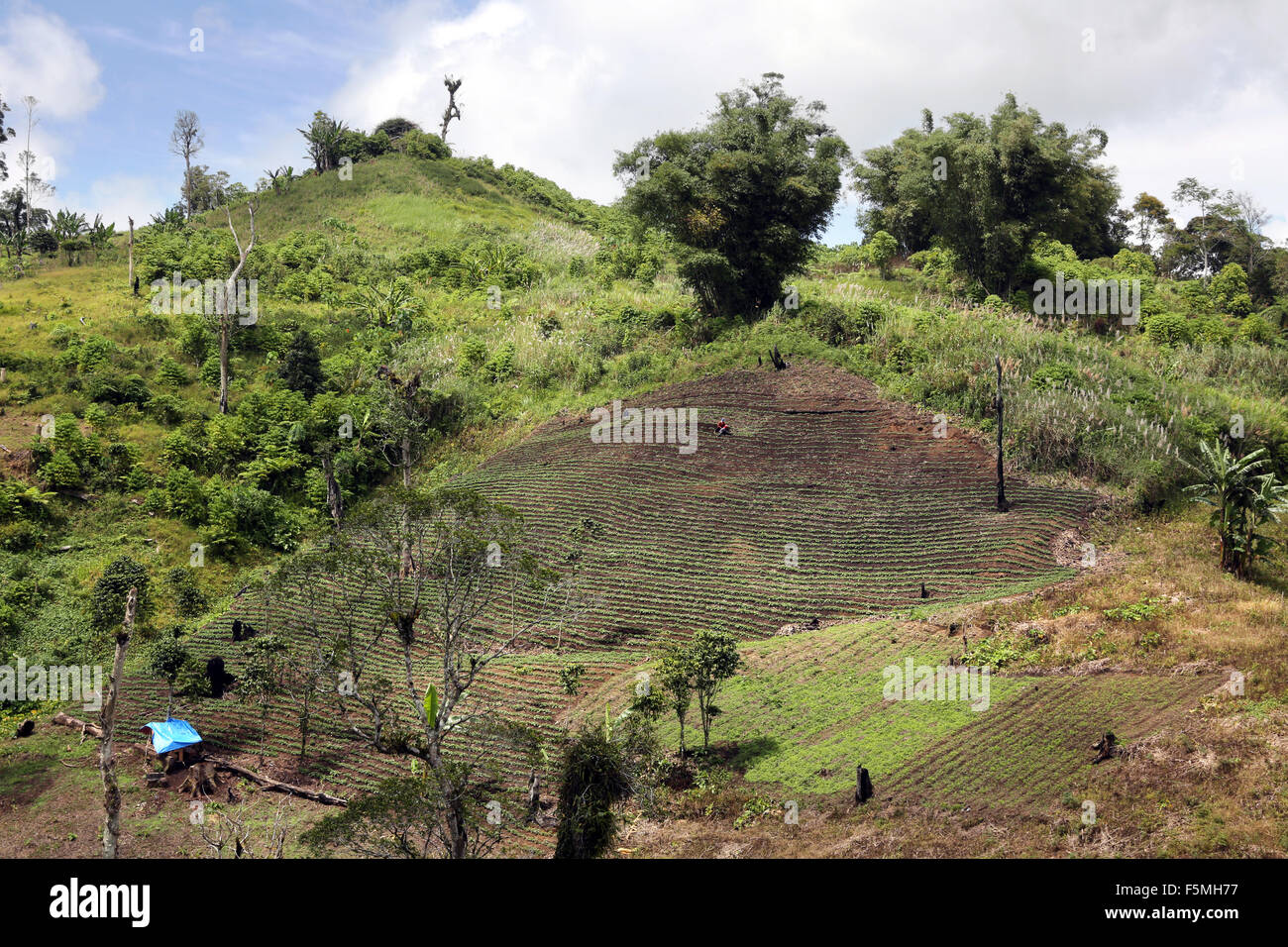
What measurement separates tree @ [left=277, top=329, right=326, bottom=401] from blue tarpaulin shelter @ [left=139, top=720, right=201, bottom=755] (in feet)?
67.9

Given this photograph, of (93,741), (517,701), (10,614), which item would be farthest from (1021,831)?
A: (10,614)

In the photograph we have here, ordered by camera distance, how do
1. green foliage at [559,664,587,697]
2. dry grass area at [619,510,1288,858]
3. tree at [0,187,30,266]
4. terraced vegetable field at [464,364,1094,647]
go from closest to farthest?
dry grass area at [619,510,1288,858] → green foliage at [559,664,587,697] → terraced vegetable field at [464,364,1094,647] → tree at [0,187,30,266]

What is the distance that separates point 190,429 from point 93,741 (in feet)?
53.6

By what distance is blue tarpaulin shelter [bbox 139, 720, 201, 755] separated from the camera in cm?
1988

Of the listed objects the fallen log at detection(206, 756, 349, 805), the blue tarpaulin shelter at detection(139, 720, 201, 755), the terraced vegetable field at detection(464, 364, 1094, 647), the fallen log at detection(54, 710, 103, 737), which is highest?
the terraced vegetable field at detection(464, 364, 1094, 647)

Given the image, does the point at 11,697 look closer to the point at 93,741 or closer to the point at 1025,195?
the point at 93,741

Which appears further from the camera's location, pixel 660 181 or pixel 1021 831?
pixel 660 181

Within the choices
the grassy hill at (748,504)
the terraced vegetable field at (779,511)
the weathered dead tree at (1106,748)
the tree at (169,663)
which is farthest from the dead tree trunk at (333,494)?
the weathered dead tree at (1106,748)

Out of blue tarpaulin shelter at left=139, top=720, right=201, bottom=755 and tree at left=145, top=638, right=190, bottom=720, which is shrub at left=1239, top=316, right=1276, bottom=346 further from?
blue tarpaulin shelter at left=139, top=720, right=201, bottom=755

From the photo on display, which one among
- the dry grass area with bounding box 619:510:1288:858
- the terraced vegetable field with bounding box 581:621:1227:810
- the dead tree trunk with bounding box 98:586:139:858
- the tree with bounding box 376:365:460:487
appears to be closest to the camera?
the dry grass area with bounding box 619:510:1288:858

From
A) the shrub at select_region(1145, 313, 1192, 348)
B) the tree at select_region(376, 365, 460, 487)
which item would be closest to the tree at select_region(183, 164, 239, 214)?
the tree at select_region(376, 365, 460, 487)

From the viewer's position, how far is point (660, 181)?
36969 millimetres

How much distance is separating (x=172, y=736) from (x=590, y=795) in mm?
10294

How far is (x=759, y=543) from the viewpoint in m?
26.9
